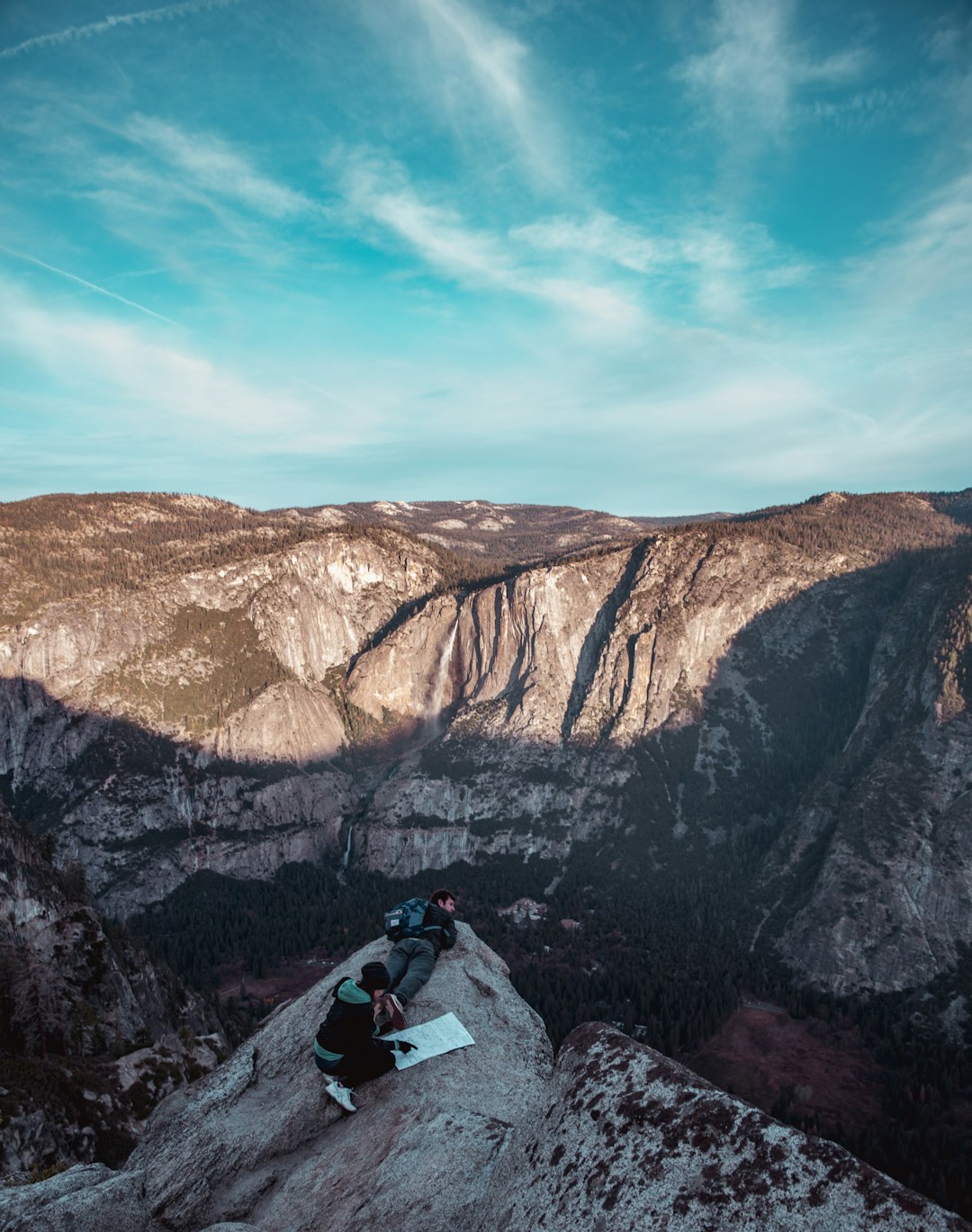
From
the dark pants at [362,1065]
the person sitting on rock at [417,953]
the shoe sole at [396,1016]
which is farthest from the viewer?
the person sitting on rock at [417,953]

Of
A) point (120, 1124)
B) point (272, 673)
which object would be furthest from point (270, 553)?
point (120, 1124)

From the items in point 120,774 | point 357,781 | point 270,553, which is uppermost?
point 270,553

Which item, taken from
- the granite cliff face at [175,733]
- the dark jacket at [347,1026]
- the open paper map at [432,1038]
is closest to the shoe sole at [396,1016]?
the open paper map at [432,1038]

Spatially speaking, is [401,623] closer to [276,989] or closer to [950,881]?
[276,989]

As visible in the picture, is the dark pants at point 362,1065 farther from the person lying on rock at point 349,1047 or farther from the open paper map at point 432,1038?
the open paper map at point 432,1038

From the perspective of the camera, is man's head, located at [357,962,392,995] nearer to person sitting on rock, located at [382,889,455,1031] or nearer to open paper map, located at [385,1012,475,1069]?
person sitting on rock, located at [382,889,455,1031]

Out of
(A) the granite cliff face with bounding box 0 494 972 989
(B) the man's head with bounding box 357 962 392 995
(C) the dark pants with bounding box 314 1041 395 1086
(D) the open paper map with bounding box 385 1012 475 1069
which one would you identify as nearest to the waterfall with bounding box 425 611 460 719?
(A) the granite cliff face with bounding box 0 494 972 989

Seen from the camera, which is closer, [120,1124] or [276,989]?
[120,1124]
